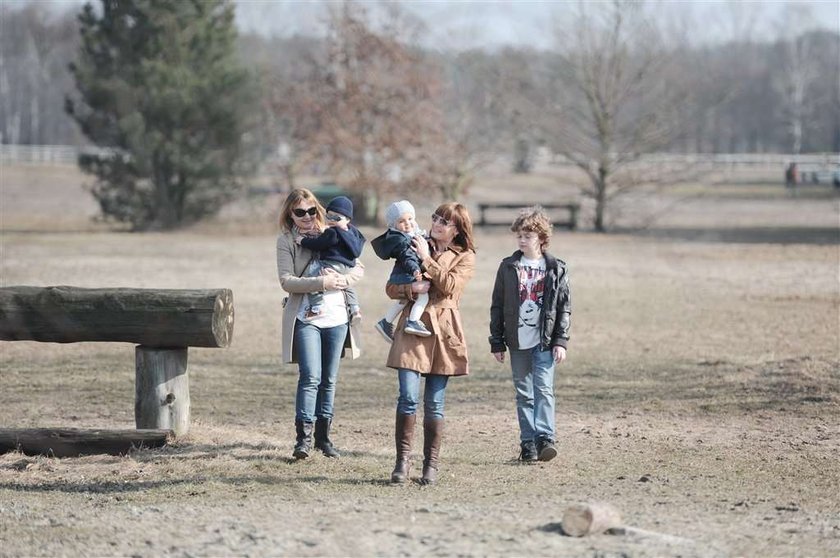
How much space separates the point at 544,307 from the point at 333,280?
1409 millimetres

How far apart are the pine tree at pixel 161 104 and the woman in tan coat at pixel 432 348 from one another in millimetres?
33419

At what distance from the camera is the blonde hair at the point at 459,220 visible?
7.69m

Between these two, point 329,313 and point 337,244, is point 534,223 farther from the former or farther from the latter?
Answer: point 329,313

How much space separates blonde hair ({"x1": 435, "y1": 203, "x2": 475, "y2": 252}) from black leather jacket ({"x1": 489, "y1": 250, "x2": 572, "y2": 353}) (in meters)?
0.48

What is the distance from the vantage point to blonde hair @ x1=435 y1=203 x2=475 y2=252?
303 inches

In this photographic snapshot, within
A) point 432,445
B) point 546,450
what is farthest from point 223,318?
point 546,450

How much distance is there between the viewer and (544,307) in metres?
8.19

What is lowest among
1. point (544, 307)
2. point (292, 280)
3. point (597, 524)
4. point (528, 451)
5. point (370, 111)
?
point (528, 451)

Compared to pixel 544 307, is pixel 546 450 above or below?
below

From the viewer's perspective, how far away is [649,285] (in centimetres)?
2289

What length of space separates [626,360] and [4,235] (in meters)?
26.5

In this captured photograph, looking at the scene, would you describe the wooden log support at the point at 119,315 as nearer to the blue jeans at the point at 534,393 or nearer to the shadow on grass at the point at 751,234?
the blue jeans at the point at 534,393

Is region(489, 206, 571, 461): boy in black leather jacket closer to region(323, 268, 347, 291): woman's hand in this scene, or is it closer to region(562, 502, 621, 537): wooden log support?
region(323, 268, 347, 291): woman's hand

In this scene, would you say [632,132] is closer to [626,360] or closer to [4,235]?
[4,235]
